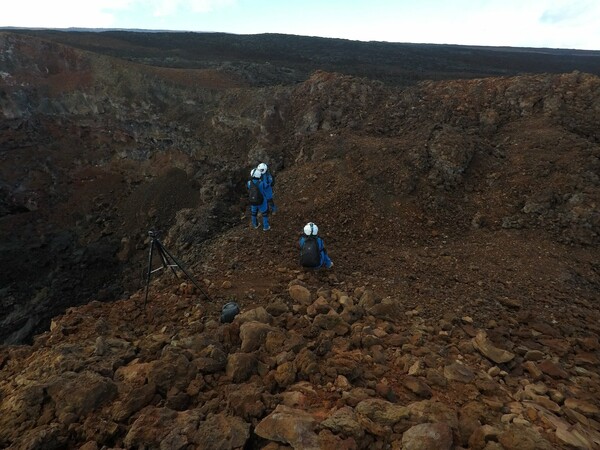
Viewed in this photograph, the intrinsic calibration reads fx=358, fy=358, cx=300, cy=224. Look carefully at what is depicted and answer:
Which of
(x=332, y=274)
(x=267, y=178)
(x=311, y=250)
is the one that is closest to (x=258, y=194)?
(x=267, y=178)

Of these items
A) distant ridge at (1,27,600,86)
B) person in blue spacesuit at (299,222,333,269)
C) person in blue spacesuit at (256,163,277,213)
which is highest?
distant ridge at (1,27,600,86)

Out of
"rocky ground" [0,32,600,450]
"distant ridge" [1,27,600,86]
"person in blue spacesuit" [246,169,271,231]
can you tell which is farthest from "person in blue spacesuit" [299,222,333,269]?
"distant ridge" [1,27,600,86]

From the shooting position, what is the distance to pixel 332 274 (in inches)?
321

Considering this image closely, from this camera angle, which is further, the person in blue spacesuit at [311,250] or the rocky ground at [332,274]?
the person in blue spacesuit at [311,250]

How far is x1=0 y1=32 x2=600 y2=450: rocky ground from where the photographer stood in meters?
3.81

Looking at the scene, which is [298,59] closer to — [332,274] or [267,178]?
[267,178]

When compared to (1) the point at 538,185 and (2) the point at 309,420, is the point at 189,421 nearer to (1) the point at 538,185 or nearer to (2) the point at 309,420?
(2) the point at 309,420

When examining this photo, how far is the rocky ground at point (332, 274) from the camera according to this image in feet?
12.5

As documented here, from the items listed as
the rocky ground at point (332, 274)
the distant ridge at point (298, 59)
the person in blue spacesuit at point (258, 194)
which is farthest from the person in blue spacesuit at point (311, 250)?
the distant ridge at point (298, 59)

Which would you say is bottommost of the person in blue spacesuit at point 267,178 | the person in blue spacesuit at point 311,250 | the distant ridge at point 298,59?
the person in blue spacesuit at point 311,250

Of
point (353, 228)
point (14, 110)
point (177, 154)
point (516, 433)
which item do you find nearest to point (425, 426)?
point (516, 433)

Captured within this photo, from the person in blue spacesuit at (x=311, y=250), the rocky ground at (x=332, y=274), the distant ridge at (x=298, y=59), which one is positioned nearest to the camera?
the rocky ground at (x=332, y=274)

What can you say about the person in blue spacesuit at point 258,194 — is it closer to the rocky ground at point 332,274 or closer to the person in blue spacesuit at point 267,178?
the person in blue spacesuit at point 267,178

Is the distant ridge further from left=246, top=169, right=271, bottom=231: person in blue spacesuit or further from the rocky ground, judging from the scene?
left=246, top=169, right=271, bottom=231: person in blue spacesuit
